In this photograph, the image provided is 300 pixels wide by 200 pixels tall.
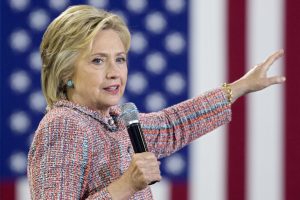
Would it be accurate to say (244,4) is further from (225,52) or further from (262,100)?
(262,100)

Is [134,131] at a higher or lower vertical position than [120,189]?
higher

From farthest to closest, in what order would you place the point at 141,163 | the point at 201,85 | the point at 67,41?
1. the point at 201,85
2. the point at 67,41
3. the point at 141,163

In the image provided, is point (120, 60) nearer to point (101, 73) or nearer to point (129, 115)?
point (101, 73)

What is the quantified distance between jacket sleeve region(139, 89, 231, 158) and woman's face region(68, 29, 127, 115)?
289 millimetres

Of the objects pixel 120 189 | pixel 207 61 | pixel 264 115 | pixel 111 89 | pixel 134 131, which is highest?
pixel 207 61

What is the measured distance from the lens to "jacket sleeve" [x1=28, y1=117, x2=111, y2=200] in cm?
138

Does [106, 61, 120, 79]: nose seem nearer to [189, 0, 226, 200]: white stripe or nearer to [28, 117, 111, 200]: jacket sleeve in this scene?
[28, 117, 111, 200]: jacket sleeve

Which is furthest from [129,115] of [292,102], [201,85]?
[292,102]

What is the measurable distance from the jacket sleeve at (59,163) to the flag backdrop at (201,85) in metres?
1.14

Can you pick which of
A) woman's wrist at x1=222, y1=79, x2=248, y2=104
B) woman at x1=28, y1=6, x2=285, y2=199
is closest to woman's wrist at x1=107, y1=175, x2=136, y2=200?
woman at x1=28, y1=6, x2=285, y2=199

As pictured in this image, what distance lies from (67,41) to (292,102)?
1274 millimetres

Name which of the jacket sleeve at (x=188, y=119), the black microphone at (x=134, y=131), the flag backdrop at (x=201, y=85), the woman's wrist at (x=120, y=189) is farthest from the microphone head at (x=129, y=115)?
the flag backdrop at (x=201, y=85)

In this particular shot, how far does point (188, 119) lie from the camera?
5.97 ft

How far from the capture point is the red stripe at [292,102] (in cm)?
254
